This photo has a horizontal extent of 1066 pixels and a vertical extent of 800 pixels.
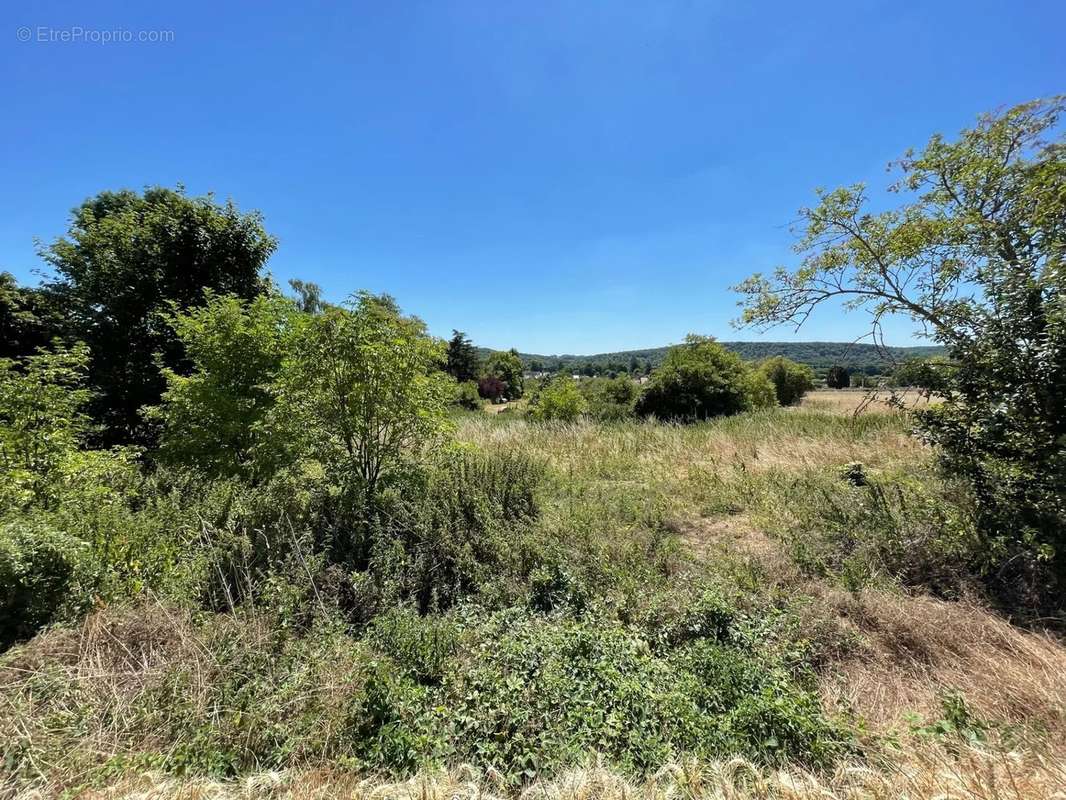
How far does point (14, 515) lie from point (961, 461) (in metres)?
8.80

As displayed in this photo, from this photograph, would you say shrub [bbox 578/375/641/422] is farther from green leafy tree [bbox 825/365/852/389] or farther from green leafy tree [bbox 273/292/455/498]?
green leafy tree [bbox 273/292/455/498]

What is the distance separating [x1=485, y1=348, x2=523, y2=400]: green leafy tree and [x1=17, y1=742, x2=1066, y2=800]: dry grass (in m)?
51.3

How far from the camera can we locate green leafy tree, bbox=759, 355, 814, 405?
34.7 metres

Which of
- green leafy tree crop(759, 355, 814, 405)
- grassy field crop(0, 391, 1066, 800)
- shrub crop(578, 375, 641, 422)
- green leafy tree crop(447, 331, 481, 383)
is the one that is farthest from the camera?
green leafy tree crop(447, 331, 481, 383)

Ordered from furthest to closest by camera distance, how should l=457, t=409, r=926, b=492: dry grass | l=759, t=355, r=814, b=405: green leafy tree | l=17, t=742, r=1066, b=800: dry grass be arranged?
l=759, t=355, r=814, b=405: green leafy tree → l=457, t=409, r=926, b=492: dry grass → l=17, t=742, r=1066, b=800: dry grass

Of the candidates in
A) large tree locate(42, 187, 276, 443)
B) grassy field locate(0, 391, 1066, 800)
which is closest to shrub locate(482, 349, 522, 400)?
large tree locate(42, 187, 276, 443)

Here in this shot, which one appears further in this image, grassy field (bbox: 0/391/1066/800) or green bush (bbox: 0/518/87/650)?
green bush (bbox: 0/518/87/650)

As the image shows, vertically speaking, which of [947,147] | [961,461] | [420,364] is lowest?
[961,461]

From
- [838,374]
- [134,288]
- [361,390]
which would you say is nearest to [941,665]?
[361,390]

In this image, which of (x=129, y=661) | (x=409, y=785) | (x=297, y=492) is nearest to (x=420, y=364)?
(x=297, y=492)

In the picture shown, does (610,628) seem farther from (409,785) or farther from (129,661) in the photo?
(129,661)

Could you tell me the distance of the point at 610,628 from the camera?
3037mm

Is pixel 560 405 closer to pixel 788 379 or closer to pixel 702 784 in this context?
pixel 702 784

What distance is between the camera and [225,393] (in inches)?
204
